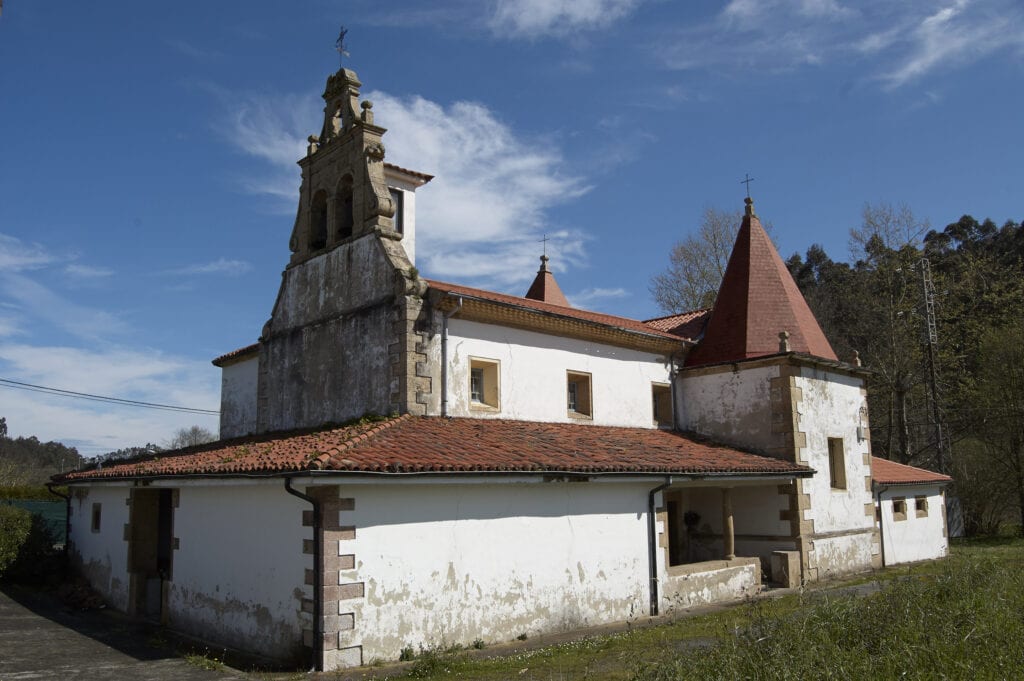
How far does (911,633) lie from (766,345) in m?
11.3

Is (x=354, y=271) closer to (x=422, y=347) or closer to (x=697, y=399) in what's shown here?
(x=422, y=347)

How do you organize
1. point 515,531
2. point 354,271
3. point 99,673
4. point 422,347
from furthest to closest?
point 354,271 → point 422,347 → point 515,531 → point 99,673

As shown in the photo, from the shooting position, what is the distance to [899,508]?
22.3 meters

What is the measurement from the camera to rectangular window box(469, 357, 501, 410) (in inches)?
618

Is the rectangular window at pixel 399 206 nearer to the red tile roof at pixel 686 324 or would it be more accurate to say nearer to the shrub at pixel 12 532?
the red tile roof at pixel 686 324

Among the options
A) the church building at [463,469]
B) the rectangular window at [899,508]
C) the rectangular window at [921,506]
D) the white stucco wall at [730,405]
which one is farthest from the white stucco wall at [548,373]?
the rectangular window at [921,506]

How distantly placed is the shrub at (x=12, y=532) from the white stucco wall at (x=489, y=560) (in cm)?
1289

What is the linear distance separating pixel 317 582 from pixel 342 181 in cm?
967

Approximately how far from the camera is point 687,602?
14648 mm

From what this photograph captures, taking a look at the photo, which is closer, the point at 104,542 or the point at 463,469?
the point at 463,469

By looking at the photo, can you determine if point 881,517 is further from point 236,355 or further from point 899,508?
point 236,355

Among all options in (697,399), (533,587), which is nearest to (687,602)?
(533,587)

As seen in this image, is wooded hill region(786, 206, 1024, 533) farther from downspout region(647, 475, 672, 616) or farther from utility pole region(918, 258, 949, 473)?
downspout region(647, 475, 672, 616)

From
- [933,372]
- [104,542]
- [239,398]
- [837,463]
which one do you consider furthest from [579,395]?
[933,372]
